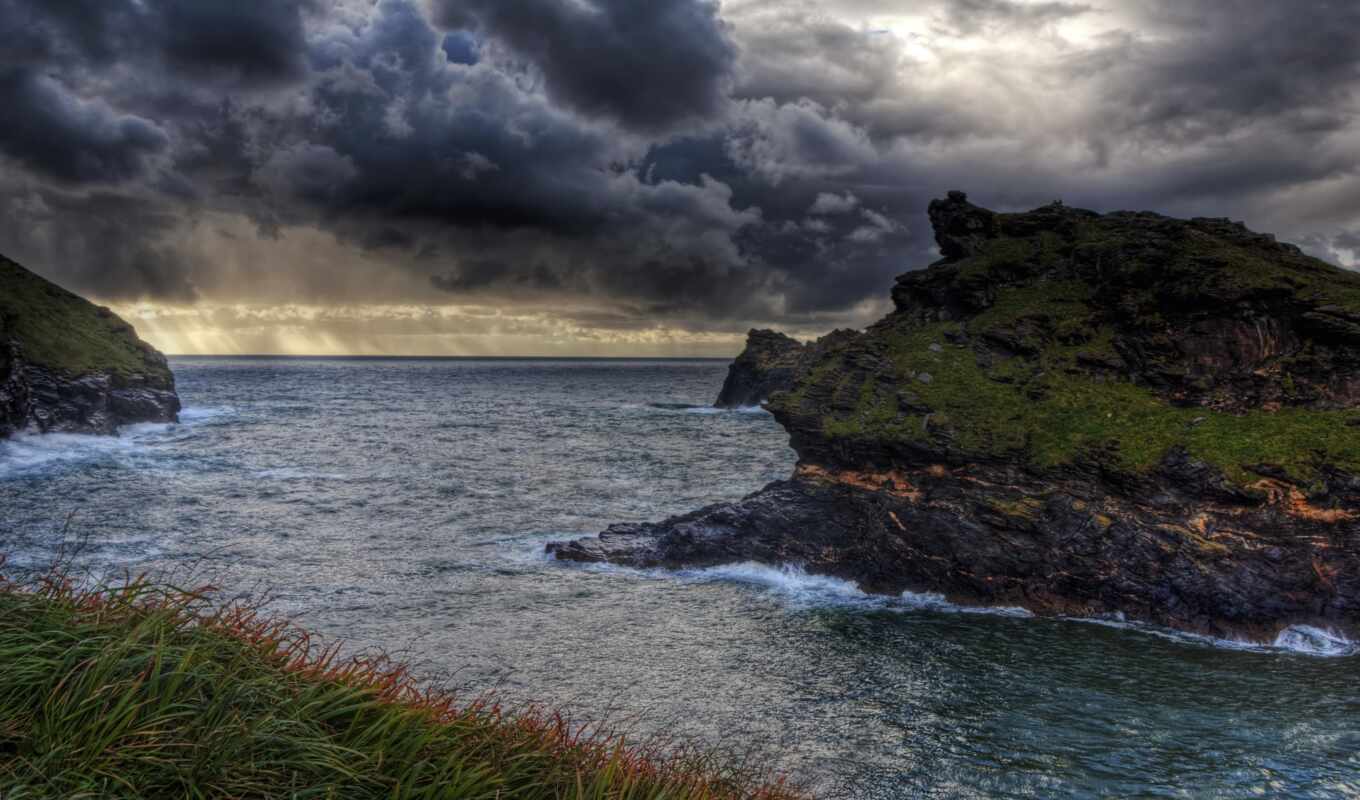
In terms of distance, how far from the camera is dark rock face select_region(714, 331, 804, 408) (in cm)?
13462

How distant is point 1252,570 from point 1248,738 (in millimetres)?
9097

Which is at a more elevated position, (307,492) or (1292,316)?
(1292,316)

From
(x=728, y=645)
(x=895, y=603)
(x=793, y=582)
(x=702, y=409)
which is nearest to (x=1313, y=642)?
(x=895, y=603)

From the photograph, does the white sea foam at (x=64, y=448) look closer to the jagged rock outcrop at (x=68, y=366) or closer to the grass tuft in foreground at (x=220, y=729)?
the jagged rock outcrop at (x=68, y=366)

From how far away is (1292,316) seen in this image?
31641mm

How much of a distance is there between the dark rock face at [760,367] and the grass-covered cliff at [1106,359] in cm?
9187

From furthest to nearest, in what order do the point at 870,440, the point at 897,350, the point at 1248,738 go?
the point at 897,350
the point at 870,440
the point at 1248,738

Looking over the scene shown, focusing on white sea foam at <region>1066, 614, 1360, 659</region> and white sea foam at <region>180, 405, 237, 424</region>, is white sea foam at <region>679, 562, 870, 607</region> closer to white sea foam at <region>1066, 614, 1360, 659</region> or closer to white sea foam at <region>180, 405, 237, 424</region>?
white sea foam at <region>1066, 614, 1360, 659</region>

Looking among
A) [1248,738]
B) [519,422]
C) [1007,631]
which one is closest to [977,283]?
[1007,631]

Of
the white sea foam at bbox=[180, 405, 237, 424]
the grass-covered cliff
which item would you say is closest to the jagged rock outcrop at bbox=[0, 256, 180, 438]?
the white sea foam at bbox=[180, 405, 237, 424]

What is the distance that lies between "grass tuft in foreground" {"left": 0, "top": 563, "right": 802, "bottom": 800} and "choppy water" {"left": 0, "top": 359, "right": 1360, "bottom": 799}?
1142 cm

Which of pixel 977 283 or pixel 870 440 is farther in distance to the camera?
pixel 977 283

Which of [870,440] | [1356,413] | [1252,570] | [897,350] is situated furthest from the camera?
[897,350]

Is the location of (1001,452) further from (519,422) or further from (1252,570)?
(519,422)
